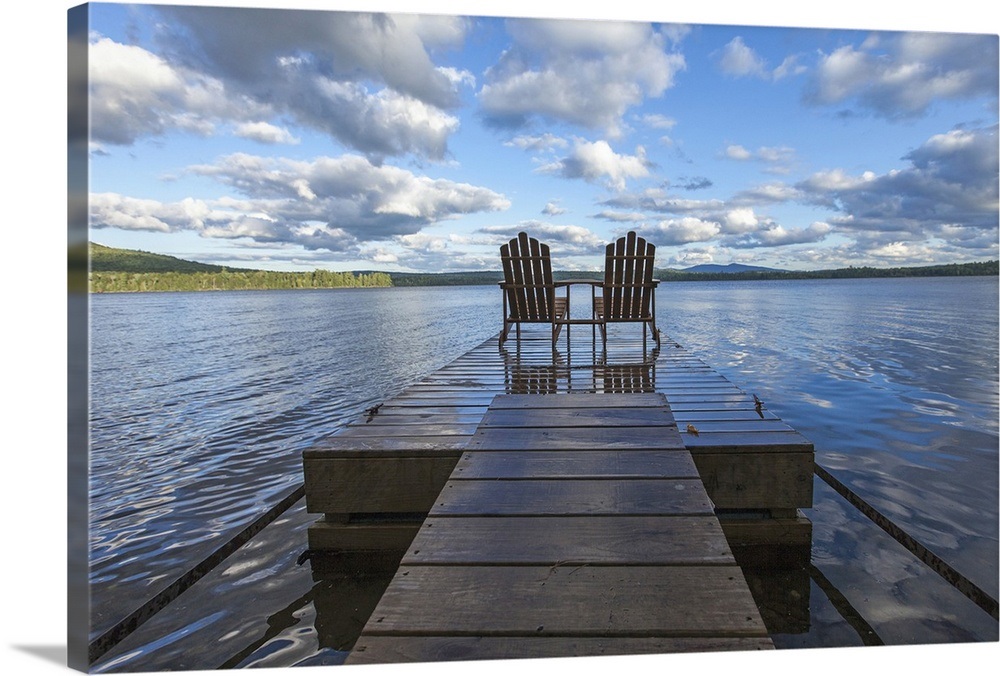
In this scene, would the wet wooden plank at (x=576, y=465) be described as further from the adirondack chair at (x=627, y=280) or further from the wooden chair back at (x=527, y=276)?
the wooden chair back at (x=527, y=276)

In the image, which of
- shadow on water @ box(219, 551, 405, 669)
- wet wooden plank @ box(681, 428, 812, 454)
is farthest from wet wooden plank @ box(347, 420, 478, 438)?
wet wooden plank @ box(681, 428, 812, 454)

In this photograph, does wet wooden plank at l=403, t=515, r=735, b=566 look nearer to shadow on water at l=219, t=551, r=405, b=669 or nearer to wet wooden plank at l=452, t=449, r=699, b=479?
wet wooden plank at l=452, t=449, r=699, b=479

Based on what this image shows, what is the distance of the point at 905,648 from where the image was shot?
187 centimetres

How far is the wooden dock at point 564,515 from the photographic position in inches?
49.0

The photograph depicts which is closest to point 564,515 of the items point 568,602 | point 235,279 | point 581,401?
point 568,602

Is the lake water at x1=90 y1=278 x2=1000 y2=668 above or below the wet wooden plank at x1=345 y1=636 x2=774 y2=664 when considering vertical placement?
below

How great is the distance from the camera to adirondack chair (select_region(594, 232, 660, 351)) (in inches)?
244

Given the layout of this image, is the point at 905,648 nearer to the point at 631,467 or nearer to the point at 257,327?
the point at 631,467

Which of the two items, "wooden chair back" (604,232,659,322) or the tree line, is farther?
the tree line

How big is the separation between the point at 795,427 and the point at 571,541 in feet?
16.8

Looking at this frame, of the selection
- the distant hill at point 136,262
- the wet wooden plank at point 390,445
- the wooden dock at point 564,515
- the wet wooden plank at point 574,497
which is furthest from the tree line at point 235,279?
the wet wooden plank at point 574,497

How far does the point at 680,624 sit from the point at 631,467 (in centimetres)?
95

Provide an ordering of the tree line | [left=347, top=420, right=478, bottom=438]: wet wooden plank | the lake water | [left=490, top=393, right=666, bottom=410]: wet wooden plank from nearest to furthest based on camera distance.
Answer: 1. the lake water
2. [left=347, top=420, right=478, bottom=438]: wet wooden plank
3. [left=490, top=393, right=666, bottom=410]: wet wooden plank
4. the tree line

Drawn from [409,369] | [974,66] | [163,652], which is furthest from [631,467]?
[409,369]
